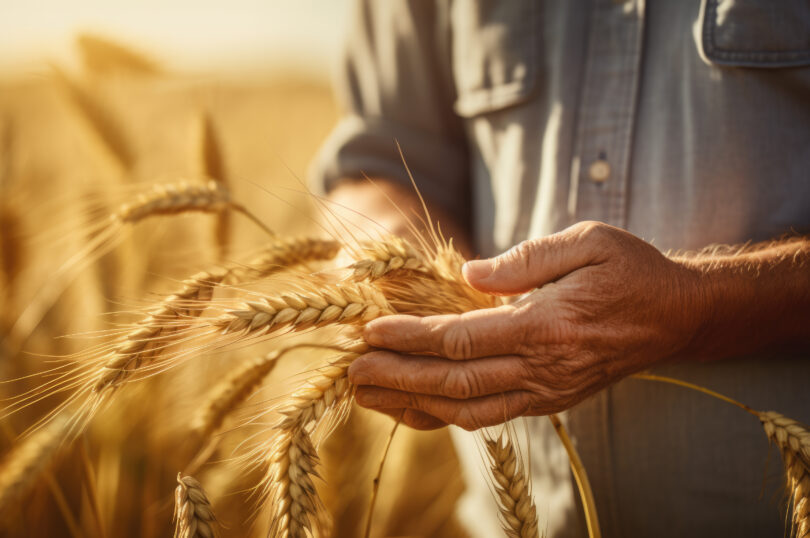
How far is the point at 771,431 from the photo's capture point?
72cm

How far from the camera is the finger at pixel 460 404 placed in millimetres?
771

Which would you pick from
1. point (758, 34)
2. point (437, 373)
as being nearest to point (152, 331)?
point (437, 373)

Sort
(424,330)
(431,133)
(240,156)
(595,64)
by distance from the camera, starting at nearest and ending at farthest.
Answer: (424,330) < (595,64) < (431,133) < (240,156)

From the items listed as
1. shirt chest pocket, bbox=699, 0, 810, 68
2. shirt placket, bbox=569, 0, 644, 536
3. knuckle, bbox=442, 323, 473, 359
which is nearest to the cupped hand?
knuckle, bbox=442, 323, 473, 359

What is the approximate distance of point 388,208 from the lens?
130cm

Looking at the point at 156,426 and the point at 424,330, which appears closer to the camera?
the point at 424,330

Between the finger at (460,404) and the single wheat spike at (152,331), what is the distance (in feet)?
1.02

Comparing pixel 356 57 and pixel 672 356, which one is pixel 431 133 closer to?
pixel 356 57

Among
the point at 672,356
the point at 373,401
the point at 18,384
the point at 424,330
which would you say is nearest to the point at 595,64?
the point at 672,356

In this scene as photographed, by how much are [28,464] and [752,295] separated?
4.37 feet

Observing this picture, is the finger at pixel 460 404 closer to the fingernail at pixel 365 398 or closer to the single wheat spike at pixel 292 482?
the fingernail at pixel 365 398

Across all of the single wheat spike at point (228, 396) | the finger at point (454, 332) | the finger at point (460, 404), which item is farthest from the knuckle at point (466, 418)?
the single wheat spike at point (228, 396)

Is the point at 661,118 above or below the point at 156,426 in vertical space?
above

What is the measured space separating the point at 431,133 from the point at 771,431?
1113 millimetres
